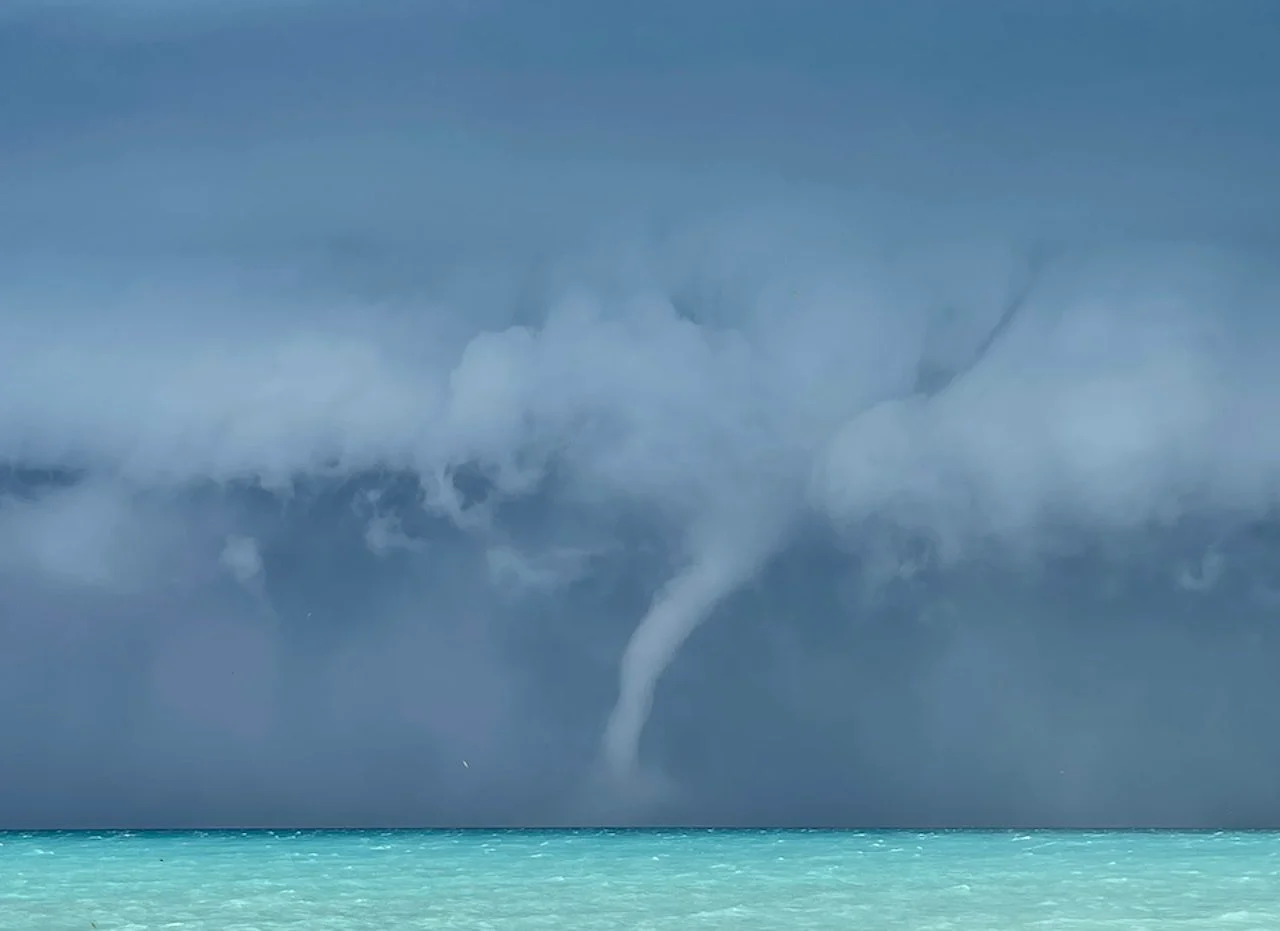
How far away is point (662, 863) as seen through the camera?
32688 millimetres

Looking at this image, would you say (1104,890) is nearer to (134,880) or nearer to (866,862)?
(866,862)

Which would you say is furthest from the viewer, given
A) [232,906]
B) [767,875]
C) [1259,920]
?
[767,875]

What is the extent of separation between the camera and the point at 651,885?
1043 inches

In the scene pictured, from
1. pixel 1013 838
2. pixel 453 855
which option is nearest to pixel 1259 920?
pixel 453 855

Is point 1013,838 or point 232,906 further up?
point 1013,838

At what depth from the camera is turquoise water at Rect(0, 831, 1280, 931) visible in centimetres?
2103

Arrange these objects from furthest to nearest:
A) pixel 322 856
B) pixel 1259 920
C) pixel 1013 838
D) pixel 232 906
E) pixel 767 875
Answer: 1. pixel 1013 838
2. pixel 322 856
3. pixel 767 875
4. pixel 232 906
5. pixel 1259 920

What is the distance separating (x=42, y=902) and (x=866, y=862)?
52.2ft

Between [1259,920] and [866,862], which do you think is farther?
[866,862]

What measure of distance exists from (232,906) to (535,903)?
4.38 m

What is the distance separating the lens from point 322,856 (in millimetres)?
36188

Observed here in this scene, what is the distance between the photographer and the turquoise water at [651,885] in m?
21.0

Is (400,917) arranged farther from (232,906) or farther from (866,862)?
(866,862)

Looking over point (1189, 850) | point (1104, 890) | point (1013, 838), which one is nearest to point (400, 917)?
point (1104, 890)
